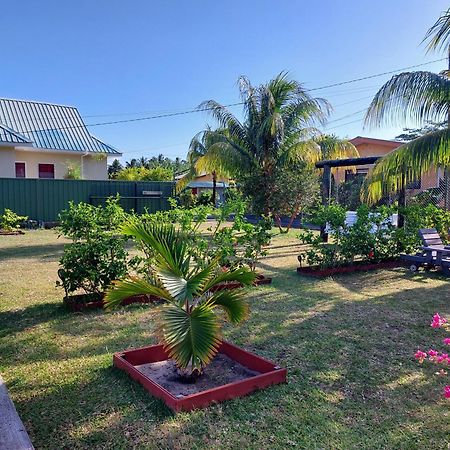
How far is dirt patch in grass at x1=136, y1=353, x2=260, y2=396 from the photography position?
3.34 m

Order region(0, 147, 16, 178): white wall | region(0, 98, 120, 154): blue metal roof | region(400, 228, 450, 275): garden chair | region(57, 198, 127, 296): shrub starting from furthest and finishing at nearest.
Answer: region(0, 98, 120, 154): blue metal roof, region(0, 147, 16, 178): white wall, region(400, 228, 450, 275): garden chair, region(57, 198, 127, 296): shrub

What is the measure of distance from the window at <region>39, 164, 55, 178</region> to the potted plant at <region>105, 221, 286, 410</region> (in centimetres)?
1870

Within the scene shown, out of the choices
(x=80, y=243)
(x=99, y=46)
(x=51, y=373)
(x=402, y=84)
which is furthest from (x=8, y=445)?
(x=99, y=46)

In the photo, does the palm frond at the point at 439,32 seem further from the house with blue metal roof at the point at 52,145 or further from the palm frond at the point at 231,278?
the house with blue metal roof at the point at 52,145

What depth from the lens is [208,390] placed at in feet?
10.1

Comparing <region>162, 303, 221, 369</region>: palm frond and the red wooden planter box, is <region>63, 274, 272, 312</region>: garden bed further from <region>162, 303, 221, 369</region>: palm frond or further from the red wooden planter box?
<region>162, 303, 221, 369</region>: palm frond

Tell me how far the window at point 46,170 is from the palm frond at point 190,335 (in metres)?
19.3

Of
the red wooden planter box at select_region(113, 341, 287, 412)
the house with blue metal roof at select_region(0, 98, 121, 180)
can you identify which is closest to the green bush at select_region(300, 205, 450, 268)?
A: the red wooden planter box at select_region(113, 341, 287, 412)

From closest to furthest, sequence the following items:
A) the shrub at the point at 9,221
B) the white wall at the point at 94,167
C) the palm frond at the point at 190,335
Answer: the palm frond at the point at 190,335
the shrub at the point at 9,221
the white wall at the point at 94,167

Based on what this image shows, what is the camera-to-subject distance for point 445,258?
26.0 ft

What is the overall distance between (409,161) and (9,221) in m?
13.3

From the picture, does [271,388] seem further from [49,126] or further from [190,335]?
[49,126]

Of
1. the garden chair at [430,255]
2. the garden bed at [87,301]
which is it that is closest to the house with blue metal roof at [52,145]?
the garden bed at [87,301]

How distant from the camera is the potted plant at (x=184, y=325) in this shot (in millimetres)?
2960
